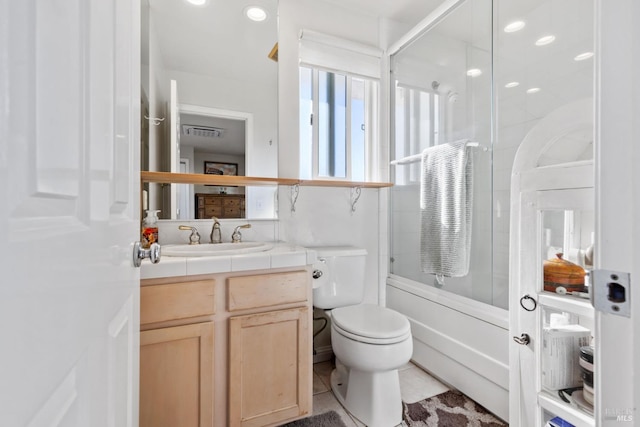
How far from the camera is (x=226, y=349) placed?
120cm

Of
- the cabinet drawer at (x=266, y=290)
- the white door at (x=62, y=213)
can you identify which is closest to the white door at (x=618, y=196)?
the white door at (x=62, y=213)

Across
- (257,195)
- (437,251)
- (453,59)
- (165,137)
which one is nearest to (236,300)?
(257,195)

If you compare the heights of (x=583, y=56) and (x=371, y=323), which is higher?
(x=583, y=56)

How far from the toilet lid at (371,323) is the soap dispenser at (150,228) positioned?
1015 mm

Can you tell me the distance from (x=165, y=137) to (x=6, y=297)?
5.05 ft

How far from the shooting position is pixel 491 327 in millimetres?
1465

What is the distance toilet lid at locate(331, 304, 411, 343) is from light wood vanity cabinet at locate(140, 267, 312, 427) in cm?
24

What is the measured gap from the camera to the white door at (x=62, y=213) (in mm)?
231

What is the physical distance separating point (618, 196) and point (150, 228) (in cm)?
164

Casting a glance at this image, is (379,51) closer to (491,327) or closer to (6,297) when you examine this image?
(491,327)

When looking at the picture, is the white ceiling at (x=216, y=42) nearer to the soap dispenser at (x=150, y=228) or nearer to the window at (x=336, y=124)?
the window at (x=336, y=124)

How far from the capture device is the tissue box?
0.97 m

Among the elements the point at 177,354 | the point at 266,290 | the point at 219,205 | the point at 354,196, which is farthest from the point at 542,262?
the point at 219,205

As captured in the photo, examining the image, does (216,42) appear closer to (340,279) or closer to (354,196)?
(354,196)
